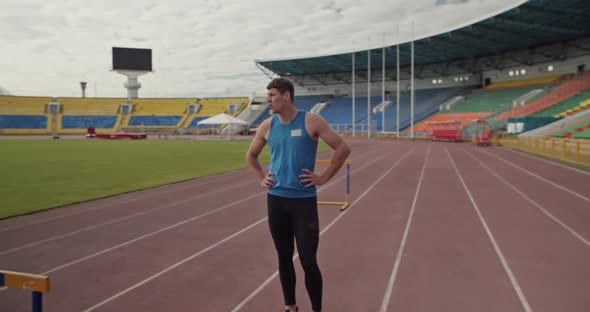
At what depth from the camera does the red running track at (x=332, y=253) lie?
393 cm

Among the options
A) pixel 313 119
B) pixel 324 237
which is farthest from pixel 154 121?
pixel 313 119

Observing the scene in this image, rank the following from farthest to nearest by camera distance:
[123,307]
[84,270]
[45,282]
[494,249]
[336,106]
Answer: [336,106]
[494,249]
[84,270]
[123,307]
[45,282]

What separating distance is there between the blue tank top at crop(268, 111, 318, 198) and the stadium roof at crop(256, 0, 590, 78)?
3726cm

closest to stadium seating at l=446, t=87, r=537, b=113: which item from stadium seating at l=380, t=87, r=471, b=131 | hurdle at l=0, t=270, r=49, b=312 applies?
stadium seating at l=380, t=87, r=471, b=131

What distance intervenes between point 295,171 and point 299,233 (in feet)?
1.63

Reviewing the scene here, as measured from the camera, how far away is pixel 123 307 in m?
3.75

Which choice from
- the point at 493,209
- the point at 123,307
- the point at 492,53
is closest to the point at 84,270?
the point at 123,307

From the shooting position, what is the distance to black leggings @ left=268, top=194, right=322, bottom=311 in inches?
124

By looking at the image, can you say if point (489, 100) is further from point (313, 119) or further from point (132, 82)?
point (132, 82)

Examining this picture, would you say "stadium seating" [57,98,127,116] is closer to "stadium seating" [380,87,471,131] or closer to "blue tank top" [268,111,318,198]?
"stadium seating" [380,87,471,131]

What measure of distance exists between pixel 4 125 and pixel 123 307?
77.0 meters

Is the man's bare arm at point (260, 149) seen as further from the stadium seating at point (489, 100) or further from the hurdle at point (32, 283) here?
the stadium seating at point (489, 100)

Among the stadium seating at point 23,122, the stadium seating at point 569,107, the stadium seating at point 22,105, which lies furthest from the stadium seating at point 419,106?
the stadium seating at point 22,105

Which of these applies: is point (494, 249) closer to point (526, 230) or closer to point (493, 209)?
point (526, 230)
